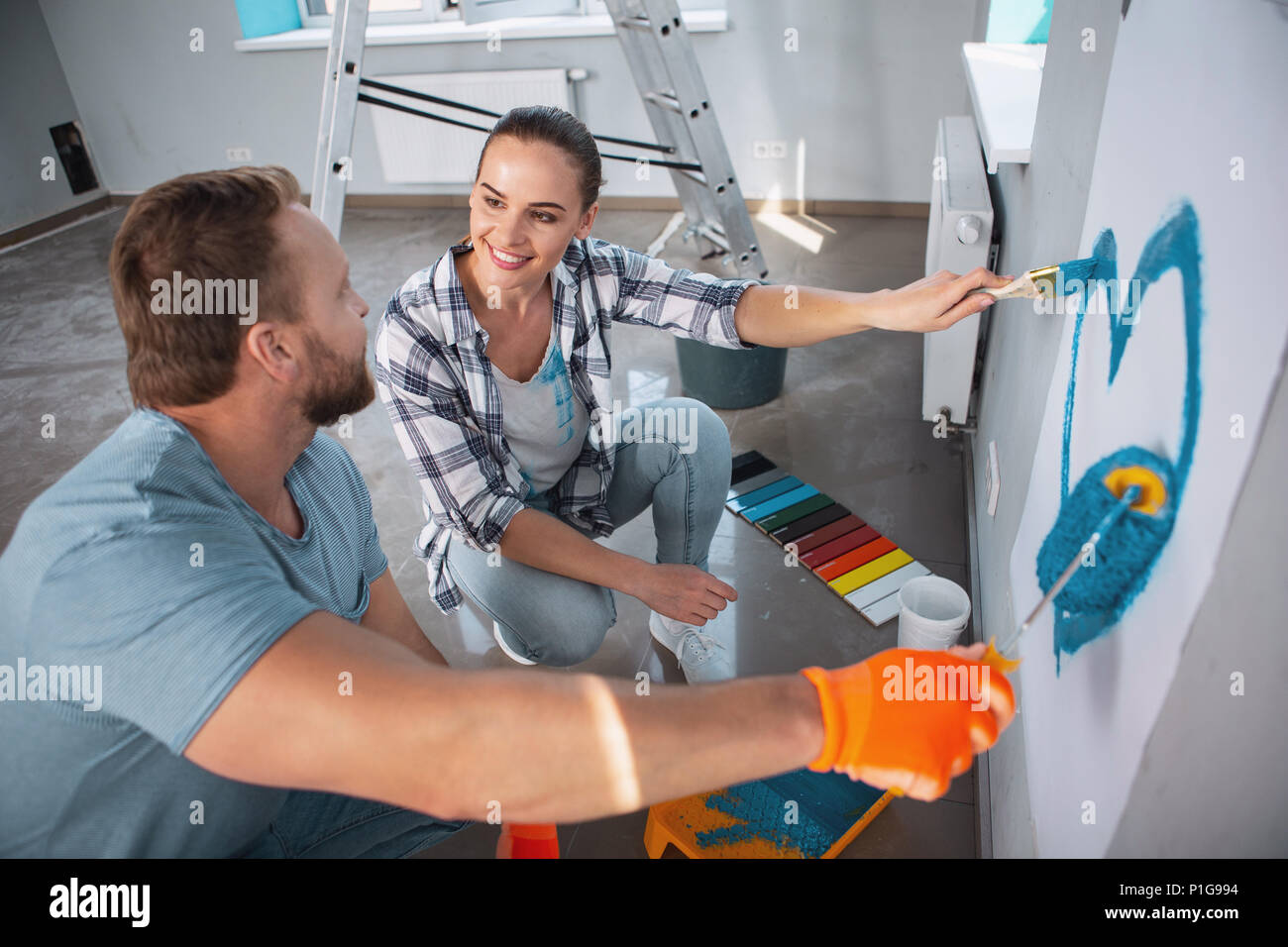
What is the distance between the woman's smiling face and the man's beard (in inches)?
15.4

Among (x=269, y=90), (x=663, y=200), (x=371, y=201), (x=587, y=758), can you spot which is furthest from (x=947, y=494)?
(x=269, y=90)

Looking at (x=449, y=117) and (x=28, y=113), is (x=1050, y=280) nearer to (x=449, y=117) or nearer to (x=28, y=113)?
(x=449, y=117)

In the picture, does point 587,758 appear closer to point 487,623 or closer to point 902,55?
point 487,623

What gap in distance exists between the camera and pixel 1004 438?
1625 mm

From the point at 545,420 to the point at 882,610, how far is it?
2.70ft

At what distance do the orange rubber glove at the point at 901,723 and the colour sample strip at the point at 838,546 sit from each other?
1157mm

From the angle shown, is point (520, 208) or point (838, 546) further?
point (838, 546)

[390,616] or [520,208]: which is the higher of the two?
[520,208]

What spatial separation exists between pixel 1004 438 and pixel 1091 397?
0.75 meters

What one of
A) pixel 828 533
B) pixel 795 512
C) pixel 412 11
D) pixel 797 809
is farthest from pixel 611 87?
pixel 797 809

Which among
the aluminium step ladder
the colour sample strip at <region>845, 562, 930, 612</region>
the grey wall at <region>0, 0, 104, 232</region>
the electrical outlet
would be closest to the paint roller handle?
the electrical outlet

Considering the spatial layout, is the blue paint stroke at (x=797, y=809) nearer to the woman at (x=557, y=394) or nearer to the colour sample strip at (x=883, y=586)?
the woman at (x=557, y=394)

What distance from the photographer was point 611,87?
3.92 metres

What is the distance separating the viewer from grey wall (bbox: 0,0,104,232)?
4.36m
